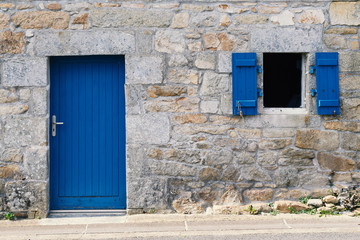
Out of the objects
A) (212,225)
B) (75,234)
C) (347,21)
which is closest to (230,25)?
(347,21)

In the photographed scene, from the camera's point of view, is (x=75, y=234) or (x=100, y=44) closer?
(x=75, y=234)

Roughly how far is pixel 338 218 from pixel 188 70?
265 cm

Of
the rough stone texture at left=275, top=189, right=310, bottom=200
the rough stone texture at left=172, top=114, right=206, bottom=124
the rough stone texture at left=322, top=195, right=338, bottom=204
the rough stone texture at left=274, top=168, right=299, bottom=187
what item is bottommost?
the rough stone texture at left=322, top=195, right=338, bottom=204

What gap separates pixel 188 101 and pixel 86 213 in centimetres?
200

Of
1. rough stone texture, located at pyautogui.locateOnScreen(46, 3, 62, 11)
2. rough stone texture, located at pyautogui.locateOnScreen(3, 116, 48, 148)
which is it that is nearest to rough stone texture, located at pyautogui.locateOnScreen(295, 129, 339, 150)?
rough stone texture, located at pyautogui.locateOnScreen(3, 116, 48, 148)

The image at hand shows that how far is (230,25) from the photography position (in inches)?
218

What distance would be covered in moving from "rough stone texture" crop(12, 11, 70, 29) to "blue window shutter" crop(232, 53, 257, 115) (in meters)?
2.24

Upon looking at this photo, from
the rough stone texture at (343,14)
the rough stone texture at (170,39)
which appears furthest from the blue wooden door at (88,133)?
the rough stone texture at (343,14)

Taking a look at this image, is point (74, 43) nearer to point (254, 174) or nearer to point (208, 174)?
point (208, 174)

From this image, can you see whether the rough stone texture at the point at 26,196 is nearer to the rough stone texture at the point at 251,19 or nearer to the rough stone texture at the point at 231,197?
the rough stone texture at the point at 231,197

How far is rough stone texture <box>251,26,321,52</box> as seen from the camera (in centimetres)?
552

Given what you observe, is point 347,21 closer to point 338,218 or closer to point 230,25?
point 230,25

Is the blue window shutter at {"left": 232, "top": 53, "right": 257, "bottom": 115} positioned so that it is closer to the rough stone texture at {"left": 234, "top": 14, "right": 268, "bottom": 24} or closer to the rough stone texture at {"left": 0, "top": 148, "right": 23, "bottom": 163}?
the rough stone texture at {"left": 234, "top": 14, "right": 268, "bottom": 24}

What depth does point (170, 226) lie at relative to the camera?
5.13 metres
